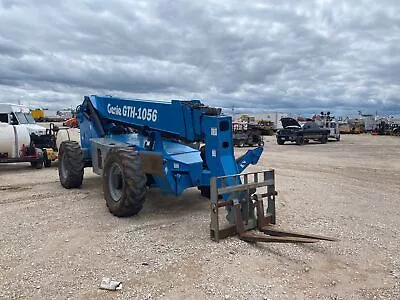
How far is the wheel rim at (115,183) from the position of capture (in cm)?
687

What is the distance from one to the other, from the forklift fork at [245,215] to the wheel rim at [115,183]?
2.05 metres

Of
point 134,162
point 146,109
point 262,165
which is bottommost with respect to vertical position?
point 262,165

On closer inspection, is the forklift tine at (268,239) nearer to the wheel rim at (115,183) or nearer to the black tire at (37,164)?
the wheel rim at (115,183)

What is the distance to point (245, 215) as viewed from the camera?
567cm

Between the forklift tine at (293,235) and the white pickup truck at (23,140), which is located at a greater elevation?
the white pickup truck at (23,140)

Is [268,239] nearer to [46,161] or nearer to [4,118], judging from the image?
[46,161]

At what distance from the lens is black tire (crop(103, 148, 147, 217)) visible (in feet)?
20.3

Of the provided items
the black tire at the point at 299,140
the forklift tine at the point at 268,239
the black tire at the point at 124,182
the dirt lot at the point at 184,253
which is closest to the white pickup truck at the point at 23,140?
the dirt lot at the point at 184,253

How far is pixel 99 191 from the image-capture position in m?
8.98

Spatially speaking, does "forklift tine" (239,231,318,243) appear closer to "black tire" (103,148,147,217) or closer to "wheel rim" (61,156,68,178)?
"black tire" (103,148,147,217)

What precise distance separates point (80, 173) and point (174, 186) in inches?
136

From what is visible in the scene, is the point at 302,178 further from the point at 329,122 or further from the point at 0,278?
the point at 329,122

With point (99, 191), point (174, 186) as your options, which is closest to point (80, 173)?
point (99, 191)

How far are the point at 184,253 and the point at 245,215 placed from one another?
1.11 m
